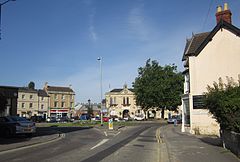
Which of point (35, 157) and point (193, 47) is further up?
point (193, 47)

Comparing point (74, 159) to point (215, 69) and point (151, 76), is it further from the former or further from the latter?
point (151, 76)

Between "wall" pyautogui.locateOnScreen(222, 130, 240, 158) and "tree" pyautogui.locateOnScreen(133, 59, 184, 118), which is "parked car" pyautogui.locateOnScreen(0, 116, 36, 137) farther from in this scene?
"tree" pyautogui.locateOnScreen(133, 59, 184, 118)

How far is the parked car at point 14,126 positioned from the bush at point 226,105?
515 inches

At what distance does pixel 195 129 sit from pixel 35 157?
15.7m

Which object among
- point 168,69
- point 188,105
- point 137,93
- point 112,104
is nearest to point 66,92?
point 112,104

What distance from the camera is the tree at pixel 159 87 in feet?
210

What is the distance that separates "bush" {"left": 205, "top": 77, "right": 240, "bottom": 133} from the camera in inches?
503

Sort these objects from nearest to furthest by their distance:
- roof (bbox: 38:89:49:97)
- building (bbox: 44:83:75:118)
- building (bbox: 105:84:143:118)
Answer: roof (bbox: 38:89:49:97) < building (bbox: 44:83:75:118) < building (bbox: 105:84:143:118)

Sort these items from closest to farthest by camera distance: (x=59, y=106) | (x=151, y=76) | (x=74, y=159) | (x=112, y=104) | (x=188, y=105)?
(x=74, y=159) < (x=188, y=105) < (x=151, y=76) < (x=59, y=106) < (x=112, y=104)

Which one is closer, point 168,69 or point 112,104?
point 168,69

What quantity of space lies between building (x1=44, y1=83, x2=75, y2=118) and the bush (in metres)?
73.7

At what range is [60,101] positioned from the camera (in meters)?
87.1

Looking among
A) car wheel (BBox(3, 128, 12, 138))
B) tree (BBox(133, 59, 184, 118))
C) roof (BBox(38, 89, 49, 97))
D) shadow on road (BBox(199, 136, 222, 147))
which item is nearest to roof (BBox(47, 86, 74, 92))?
roof (BBox(38, 89, 49, 97))

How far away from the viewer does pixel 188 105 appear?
26.0 metres
